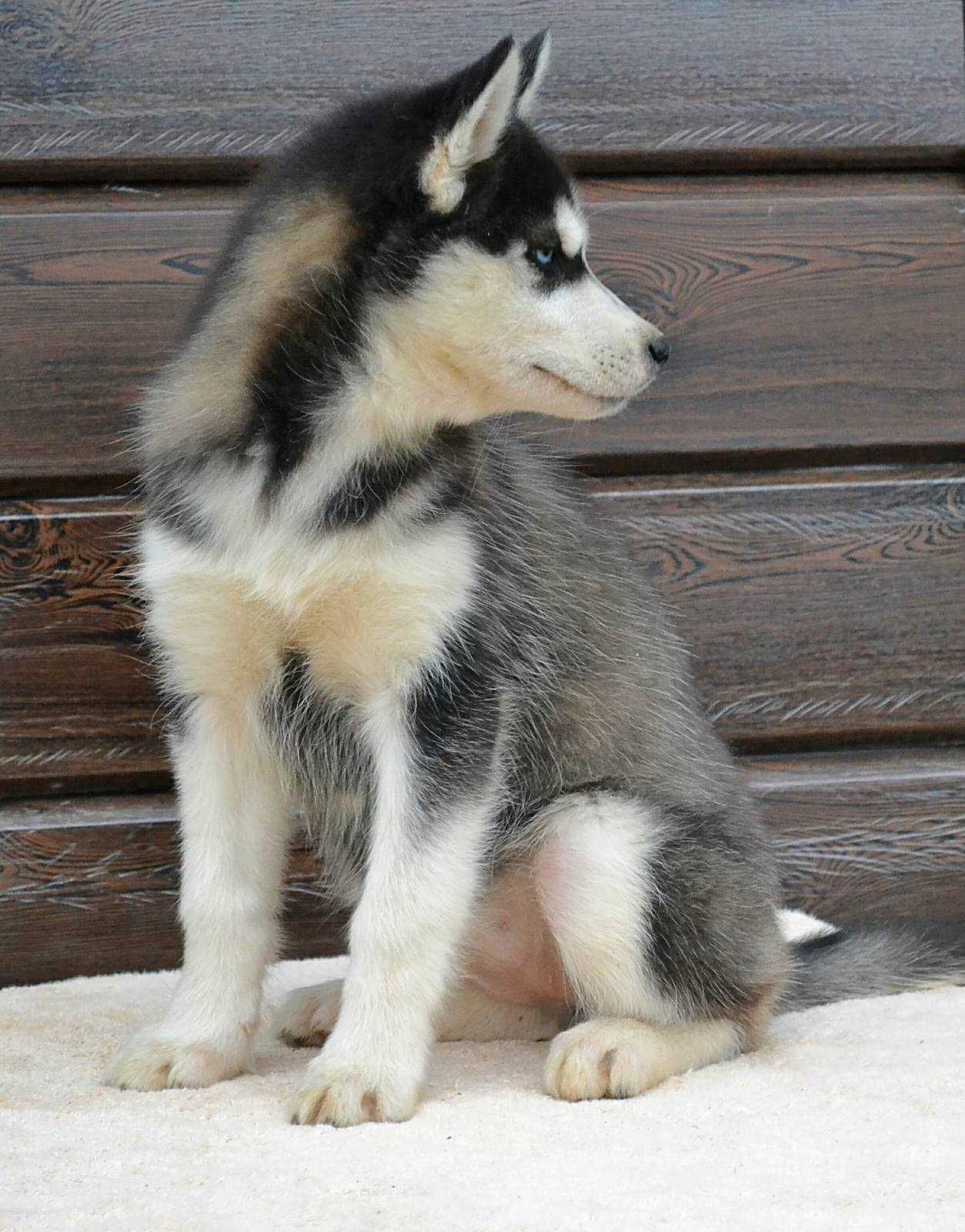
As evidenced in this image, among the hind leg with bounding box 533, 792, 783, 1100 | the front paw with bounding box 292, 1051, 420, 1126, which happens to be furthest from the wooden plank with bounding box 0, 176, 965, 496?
the front paw with bounding box 292, 1051, 420, 1126

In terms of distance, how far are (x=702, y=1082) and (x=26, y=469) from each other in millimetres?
1965

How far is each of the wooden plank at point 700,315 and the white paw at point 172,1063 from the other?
1362 mm

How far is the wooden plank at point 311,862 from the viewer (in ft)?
9.68

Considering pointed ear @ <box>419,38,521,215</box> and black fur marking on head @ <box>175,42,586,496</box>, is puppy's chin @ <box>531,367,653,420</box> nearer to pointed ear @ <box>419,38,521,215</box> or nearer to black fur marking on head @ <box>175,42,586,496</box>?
black fur marking on head @ <box>175,42,586,496</box>

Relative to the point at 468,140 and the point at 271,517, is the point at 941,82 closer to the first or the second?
the point at 468,140

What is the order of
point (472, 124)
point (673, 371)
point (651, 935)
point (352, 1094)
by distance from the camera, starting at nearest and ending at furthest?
point (352, 1094) < point (472, 124) < point (651, 935) < point (673, 371)

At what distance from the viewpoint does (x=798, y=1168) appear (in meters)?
1.59

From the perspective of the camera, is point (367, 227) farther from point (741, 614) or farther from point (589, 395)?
point (741, 614)

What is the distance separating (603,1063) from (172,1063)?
675 mm

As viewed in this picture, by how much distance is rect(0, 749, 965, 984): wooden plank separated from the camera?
2951mm

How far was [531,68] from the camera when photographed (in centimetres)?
211

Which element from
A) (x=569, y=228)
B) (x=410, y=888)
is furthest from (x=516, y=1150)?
(x=569, y=228)

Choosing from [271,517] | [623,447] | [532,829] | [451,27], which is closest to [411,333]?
[271,517]

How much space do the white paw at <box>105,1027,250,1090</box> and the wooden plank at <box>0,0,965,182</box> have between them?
1.97 m
